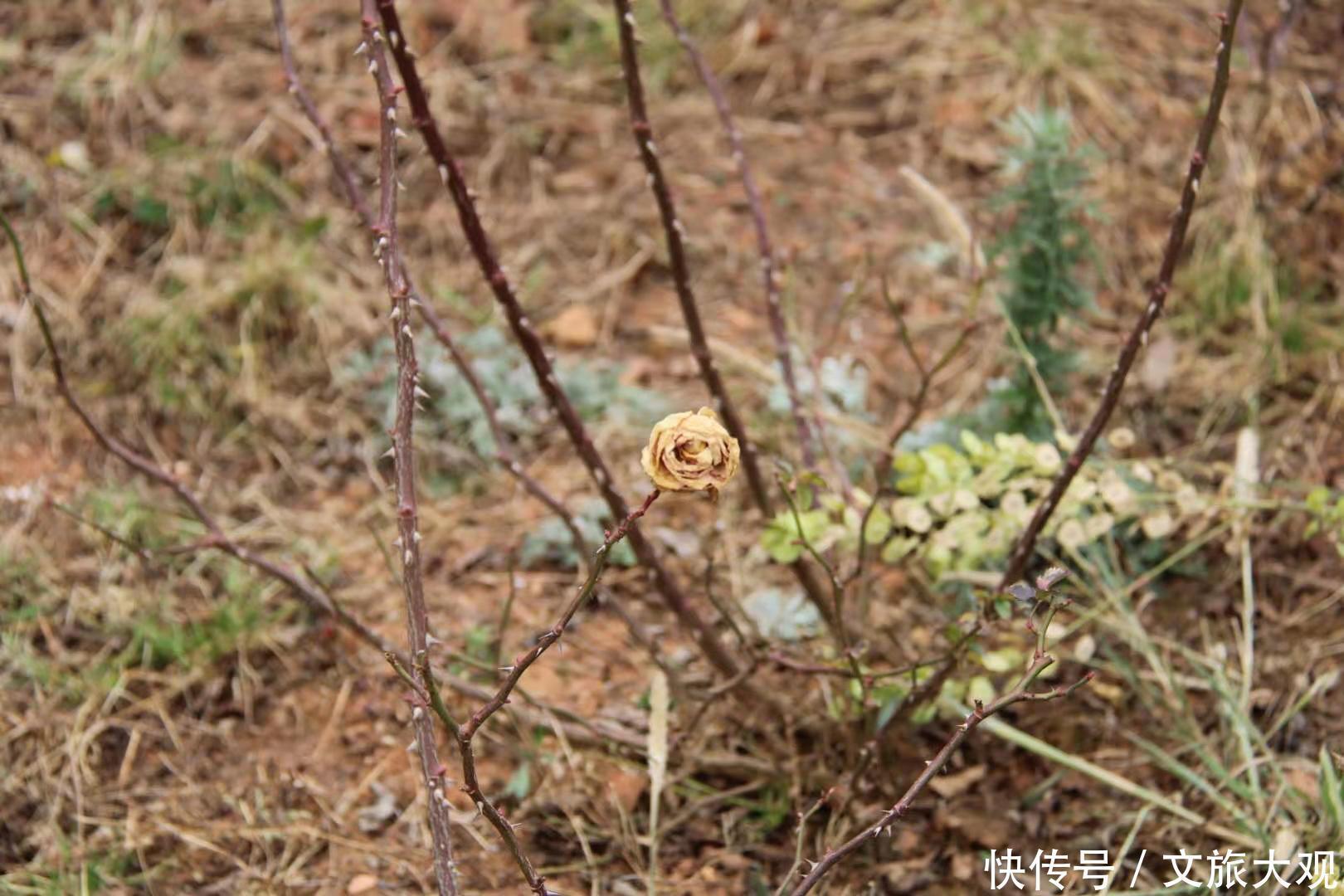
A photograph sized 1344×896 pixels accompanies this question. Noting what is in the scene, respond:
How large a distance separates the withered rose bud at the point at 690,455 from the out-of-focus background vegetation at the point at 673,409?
61 cm

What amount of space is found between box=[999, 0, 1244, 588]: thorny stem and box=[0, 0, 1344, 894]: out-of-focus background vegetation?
3.4 inches

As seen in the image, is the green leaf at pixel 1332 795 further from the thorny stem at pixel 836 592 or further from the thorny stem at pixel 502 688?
the thorny stem at pixel 502 688

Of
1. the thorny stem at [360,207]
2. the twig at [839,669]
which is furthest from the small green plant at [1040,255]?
the thorny stem at [360,207]

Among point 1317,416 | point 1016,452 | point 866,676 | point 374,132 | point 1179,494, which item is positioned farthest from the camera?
point 374,132

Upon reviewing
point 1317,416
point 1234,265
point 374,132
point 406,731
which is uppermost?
point 374,132

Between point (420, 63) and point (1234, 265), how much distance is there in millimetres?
2167

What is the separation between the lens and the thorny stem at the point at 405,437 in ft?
5.27

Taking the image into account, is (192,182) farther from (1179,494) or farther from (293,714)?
(1179,494)

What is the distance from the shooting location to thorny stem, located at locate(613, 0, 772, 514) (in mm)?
1993

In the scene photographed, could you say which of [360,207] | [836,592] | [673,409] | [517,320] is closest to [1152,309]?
[836,592]

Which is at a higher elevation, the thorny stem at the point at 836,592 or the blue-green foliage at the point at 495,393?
the thorny stem at the point at 836,592

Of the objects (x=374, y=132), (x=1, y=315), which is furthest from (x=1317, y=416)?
(x=1, y=315)

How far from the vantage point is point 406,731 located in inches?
97.0

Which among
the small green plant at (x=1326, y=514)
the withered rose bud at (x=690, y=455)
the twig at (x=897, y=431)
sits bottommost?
the small green plant at (x=1326, y=514)
